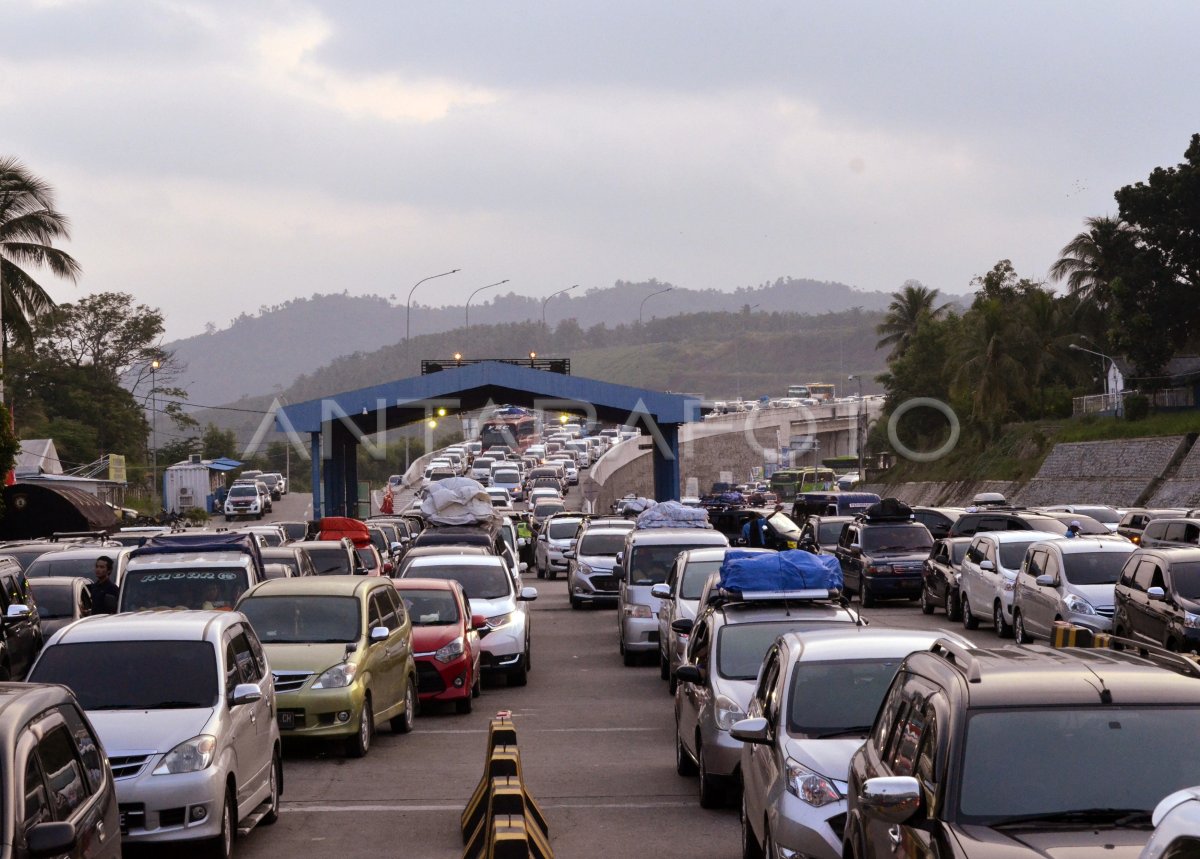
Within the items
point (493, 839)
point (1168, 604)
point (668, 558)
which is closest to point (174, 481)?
point (668, 558)

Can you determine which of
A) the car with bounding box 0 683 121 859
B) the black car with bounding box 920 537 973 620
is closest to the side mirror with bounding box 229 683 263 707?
the car with bounding box 0 683 121 859

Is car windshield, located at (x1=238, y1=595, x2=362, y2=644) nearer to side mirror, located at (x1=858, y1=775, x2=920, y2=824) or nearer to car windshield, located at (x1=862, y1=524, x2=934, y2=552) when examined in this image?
side mirror, located at (x1=858, y1=775, x2=920, y2=824)

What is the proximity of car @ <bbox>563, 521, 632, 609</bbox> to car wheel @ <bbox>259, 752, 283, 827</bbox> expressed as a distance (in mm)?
20810

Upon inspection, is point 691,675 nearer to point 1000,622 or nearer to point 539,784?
point 539,784

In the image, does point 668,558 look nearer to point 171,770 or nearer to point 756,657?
point 756,657

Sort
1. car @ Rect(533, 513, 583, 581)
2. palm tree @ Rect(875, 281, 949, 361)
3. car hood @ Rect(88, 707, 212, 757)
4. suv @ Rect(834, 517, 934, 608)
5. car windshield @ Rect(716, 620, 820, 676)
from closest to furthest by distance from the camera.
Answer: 1. car hood @ Rect(88, 707, 212, 757)
2. car windshield @ Rect(716, 620, 820, 676)
3. suv @ Rect(834, 517, 934, 608)
4. car @ Rect(533, 513, 583, 581)
5. palm tree @ Rect(875, 281, 949, 361)

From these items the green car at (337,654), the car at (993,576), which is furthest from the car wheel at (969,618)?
the green car at (337,654)

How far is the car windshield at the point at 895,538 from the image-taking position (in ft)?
108

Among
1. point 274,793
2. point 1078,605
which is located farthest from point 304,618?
point 1078,605

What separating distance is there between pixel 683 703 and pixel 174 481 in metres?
79.1

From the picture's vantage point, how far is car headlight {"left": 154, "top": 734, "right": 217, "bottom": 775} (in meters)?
10.1

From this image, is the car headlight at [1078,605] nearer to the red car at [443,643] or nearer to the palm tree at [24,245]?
the red car at [443,643]

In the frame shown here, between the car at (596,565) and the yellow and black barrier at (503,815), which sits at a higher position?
the yellow and black barrier at (503,815)

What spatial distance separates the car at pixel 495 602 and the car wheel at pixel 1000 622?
777 centimetres
